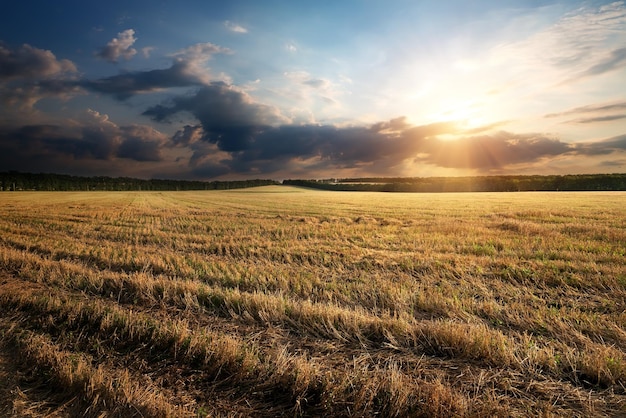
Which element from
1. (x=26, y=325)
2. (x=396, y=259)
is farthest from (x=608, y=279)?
(x=26, y=325)

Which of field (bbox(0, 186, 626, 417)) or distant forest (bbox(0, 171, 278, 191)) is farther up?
distant forest (bbox(0, 171, 278, 191))

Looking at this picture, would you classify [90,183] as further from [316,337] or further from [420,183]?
[316,337]

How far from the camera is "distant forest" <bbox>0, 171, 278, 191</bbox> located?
115 m

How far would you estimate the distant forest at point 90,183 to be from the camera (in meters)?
115

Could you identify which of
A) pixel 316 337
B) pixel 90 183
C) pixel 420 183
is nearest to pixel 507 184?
pixel 420 183

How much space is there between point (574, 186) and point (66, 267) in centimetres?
12095

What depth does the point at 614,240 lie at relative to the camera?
13.2 metres

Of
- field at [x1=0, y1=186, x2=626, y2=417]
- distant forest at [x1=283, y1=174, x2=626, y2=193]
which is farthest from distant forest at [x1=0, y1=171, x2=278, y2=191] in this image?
field at [x1=0, y1=186, x2=626, y2=417]

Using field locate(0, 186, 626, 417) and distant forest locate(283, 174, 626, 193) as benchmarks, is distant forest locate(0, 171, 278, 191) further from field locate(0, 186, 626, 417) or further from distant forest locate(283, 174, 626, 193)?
field locate(0, 186, 626, 417)

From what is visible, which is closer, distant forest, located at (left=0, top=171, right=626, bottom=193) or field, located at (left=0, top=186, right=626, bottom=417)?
field, located at (left=0, top=186, right=626, bottom=417)

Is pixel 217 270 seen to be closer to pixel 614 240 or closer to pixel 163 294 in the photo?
pixel 163 294

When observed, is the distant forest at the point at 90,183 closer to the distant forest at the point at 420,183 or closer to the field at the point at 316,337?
the distant forest at the point at 420,183

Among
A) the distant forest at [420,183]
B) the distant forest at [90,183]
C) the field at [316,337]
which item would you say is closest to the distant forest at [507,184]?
the distant forest at [420,183]

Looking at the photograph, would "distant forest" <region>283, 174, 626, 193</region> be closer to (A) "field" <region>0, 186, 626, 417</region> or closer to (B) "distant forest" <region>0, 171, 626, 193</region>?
(B) "distant forest" <region>0, 171, 626, 193</region>
